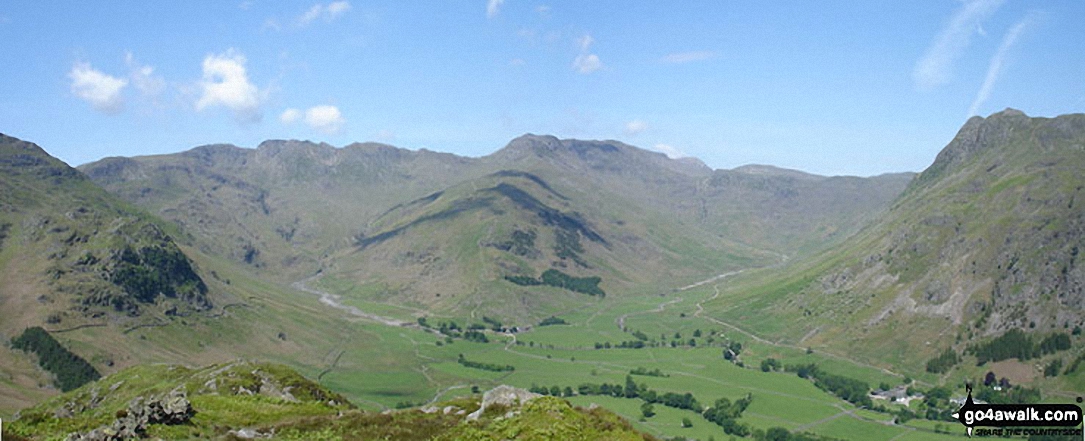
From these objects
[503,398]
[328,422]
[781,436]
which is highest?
[503,398]

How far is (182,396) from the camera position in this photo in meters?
58.7

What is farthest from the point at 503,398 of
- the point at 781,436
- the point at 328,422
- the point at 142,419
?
the point at 781,436

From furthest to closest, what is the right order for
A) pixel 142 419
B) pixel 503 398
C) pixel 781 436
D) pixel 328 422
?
pixel 781 436 < pixel 503 398 < pixel 328 422 < pixel 142 419

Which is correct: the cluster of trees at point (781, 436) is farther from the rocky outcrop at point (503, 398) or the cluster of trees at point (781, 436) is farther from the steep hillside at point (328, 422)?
the rocky outcrop at point (503, 398)

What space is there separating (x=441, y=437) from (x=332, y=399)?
51258 millimetres

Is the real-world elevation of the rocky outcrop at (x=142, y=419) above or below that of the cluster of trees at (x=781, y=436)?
above

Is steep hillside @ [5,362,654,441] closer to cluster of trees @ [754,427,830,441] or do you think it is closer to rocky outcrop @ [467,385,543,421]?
rocky outcrop @ [467,385,543,421]

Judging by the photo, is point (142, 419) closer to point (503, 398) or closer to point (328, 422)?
point (328, 422)

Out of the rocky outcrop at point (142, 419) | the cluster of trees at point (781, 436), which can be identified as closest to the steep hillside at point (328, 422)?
the rocky outcrop at point (142, 419)

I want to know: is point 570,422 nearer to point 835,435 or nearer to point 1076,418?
point 1076,418

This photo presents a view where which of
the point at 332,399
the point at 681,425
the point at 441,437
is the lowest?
the point at 681,425

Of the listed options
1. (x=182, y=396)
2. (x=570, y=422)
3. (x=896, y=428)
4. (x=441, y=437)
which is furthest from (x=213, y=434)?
(x=896, y=428)

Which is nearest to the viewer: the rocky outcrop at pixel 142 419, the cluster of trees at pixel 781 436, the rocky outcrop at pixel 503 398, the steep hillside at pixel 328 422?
the rocky outcrop at pixel 142 419

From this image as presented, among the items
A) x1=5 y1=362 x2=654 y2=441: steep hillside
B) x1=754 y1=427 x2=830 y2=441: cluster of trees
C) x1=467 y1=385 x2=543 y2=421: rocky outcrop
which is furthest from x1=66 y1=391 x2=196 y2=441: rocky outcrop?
x1=754 y1=427 x2=830 y2=441: cluster of trees
